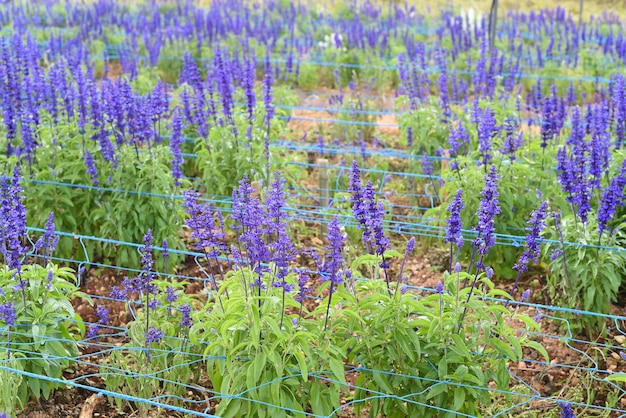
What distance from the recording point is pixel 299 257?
6.08 meters

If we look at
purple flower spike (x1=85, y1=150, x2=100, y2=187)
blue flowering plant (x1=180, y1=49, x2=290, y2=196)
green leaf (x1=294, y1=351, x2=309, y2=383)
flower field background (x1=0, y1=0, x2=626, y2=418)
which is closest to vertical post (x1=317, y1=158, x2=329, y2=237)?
flower field background (x1=0, y1=0, x2=626, y2=418)

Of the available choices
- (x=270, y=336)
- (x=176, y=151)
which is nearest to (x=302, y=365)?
(x=270, y=336)

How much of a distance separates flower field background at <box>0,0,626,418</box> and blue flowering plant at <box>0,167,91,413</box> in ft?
0.05

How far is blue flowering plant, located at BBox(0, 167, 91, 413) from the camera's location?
399cm

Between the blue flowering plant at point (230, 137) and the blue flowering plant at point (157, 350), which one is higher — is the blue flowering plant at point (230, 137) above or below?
above

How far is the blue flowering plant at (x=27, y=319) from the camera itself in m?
3.99

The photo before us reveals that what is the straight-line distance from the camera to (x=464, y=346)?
11.9ft

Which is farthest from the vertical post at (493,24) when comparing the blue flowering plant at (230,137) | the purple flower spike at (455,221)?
the purple flower spike at (455,221)

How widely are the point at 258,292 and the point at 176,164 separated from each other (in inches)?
87.4

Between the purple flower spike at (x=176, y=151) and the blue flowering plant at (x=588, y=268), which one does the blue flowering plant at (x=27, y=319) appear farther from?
the blue flowering plant at (x=588, y=268)

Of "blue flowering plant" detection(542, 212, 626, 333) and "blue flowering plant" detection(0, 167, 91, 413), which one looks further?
"blue flowering plant" detection(542, 212, 626, 333)

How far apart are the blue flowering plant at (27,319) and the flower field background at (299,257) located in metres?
0.02

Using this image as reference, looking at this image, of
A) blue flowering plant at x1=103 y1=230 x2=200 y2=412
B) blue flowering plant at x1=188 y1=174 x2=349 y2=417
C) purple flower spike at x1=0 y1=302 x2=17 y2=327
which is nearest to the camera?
blue flowering plant at x1=188 y1=174 x2=349 y2=417

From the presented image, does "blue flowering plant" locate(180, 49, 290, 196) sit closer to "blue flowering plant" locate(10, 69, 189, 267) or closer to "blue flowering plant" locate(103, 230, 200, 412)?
"blue flowering plant" locate(10, 69, 189, 267)
